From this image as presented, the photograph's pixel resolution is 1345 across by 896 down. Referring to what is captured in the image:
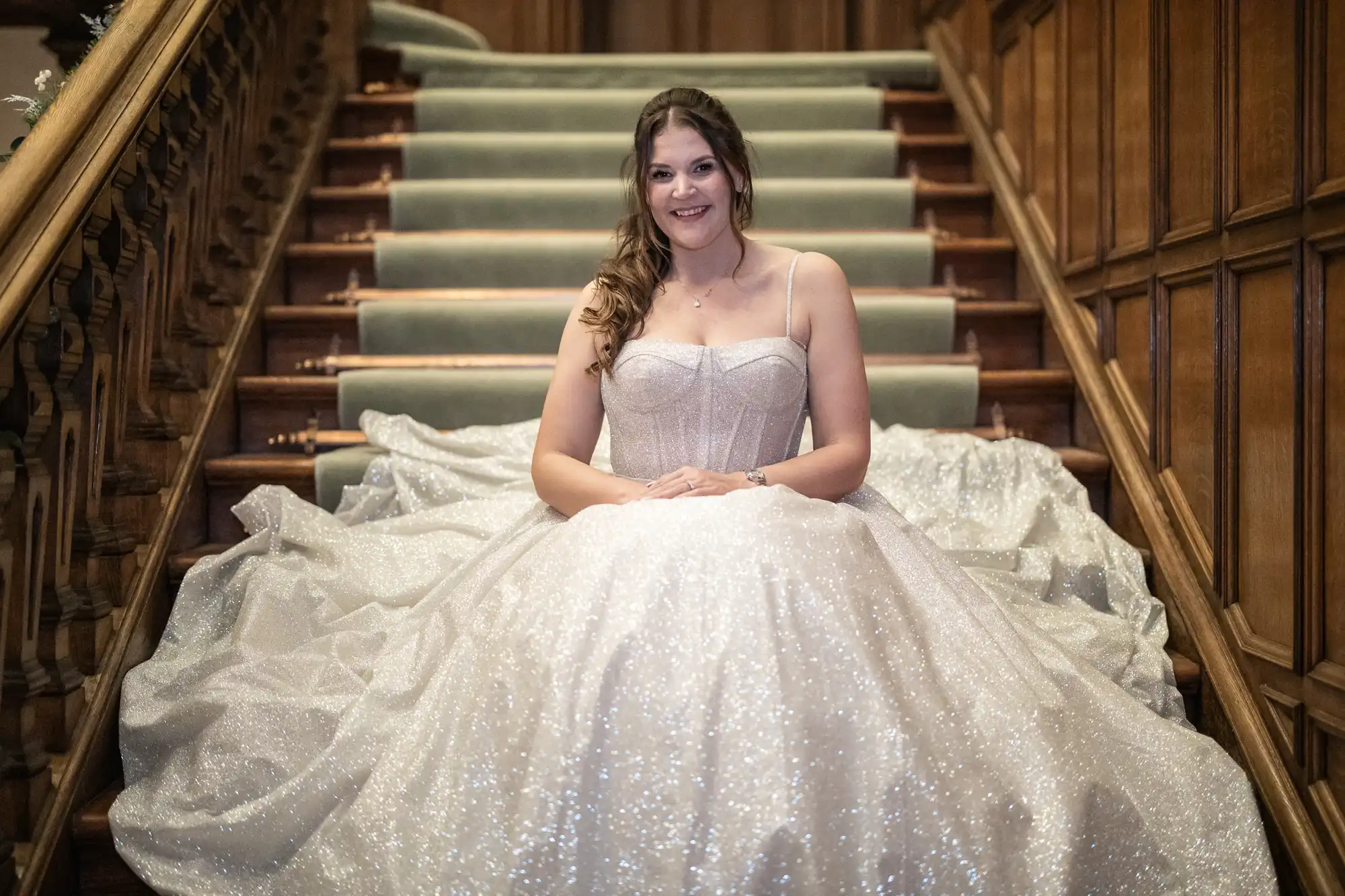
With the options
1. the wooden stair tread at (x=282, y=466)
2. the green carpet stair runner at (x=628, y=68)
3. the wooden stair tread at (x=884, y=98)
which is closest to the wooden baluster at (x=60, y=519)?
the wooden stair tread at (x=282, y=466)

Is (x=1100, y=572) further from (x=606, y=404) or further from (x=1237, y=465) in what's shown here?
(x=606, y=404)

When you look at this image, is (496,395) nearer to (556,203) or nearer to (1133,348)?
(556,203)

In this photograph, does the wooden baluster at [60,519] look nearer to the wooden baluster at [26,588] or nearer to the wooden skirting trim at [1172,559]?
the wooden baluster at [26,588]

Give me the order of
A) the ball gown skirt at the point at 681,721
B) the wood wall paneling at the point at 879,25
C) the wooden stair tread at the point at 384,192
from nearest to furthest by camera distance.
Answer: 1. the ball gown skirt at the point at 681,721
2. the wooden stair tread at the point at 384,192
3. the wood wall paneling at the point at 879,25

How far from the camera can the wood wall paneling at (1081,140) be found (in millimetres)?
2900

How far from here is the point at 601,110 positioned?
4.27m

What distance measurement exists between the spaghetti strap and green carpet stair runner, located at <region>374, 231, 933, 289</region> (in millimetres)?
1302

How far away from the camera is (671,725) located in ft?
4.84

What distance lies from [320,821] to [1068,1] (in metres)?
2.65

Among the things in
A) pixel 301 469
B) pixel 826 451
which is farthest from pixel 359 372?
pixel 826 451

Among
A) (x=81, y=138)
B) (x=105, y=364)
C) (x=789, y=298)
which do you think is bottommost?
(x=105, y=364)

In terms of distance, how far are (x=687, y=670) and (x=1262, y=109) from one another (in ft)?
4.76

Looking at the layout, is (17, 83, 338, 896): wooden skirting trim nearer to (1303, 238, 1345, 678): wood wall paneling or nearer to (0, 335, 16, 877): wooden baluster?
(0, 335, 16, 877): wooden baluster

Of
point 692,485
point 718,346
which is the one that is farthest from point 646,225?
point 692,485
